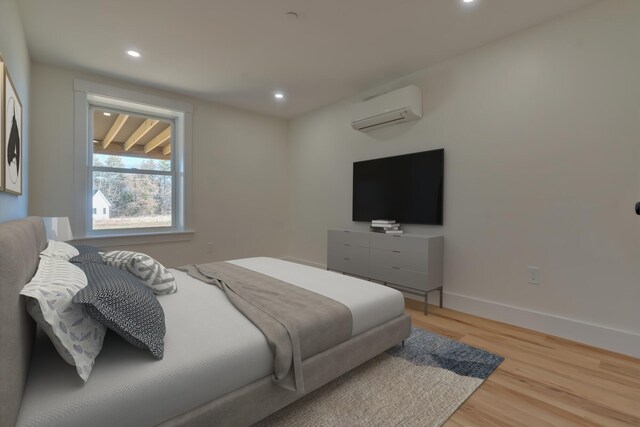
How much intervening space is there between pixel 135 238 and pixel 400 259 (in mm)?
3167

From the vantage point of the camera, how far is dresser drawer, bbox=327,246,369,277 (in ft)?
11.7

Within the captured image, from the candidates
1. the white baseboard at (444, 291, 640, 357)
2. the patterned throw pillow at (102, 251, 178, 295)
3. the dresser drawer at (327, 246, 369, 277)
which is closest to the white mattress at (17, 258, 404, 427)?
the patterned throw pillow at (102, 251, 178, 295)

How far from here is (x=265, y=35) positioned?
2.69 m

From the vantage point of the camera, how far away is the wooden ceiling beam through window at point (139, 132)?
384cm

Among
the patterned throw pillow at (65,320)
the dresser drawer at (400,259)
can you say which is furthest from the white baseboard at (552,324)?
the patterned throw pillow at (65,320)

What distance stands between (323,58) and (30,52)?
2.84m

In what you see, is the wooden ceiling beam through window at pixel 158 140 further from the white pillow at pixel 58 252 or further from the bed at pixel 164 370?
the bed at pixel 164 370

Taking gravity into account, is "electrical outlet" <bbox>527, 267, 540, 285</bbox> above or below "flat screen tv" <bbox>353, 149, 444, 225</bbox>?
below

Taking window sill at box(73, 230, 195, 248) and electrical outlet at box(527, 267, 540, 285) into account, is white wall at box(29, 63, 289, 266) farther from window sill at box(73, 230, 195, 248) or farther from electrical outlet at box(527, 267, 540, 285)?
electrical outlet at box(527, 267, 540, 285)

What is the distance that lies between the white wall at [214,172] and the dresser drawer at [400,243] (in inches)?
86.3

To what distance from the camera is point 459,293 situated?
10.2 feet

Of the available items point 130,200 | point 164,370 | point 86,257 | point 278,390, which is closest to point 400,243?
point 278,390

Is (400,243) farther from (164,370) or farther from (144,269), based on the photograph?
(164,370)

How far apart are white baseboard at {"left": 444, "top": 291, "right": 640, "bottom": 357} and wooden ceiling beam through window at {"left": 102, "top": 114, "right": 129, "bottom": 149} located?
4.29 meters
